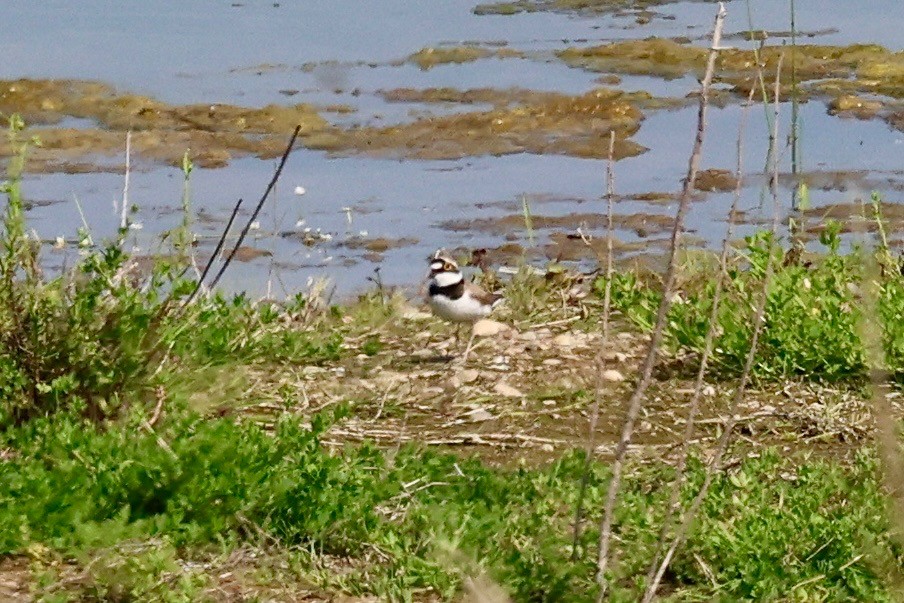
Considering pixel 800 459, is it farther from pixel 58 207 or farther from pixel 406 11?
pixel 406 11

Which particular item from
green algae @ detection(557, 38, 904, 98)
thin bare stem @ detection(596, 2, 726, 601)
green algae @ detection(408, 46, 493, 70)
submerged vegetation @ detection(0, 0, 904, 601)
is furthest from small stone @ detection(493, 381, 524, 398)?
green algae @ detection(408, 46, 493, 70)

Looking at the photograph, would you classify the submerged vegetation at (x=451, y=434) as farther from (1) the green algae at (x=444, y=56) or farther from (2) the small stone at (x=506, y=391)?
(1) the green algae at (x=444, y=56)

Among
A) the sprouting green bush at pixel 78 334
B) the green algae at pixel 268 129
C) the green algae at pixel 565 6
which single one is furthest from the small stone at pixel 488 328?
the green algae at pixel 565 6

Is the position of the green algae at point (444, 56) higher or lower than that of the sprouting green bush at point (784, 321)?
lower

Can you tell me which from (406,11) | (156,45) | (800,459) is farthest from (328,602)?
(406,11)

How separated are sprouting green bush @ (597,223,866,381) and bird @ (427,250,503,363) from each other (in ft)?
2.00

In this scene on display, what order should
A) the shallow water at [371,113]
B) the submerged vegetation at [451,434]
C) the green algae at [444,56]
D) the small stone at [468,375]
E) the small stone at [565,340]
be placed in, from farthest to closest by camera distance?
1. the green algae at [444,56]
2. the shallow water at [371,113]
3. the small stone at [565,340]
4. the small stone at [468,375]
5. the submerged vegetation at [451,434]

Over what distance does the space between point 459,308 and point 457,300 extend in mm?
46

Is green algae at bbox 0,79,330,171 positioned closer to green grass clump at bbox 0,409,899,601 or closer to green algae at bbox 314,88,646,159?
green algae at bbox 314,88,646,159

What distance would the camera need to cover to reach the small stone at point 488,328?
6.91 m

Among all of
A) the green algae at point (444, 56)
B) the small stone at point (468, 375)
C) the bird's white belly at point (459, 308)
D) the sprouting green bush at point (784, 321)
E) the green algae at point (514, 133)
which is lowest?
the green algae at point (514, 133)

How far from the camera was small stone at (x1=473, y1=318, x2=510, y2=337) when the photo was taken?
6910 mm

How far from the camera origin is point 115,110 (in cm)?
1264

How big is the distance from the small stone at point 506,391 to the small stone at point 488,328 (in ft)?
1.86
